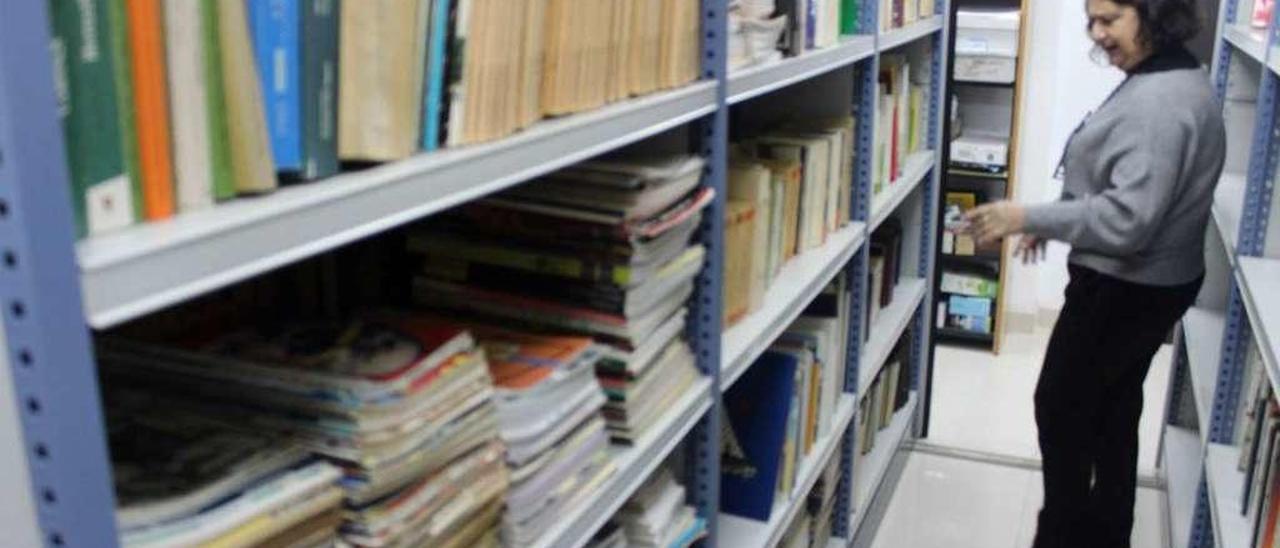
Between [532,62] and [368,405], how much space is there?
A: 1.17 ft

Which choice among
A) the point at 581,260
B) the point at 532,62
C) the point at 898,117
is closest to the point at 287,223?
the point at 532,62

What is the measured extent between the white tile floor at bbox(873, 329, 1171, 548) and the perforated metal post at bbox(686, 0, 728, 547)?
1.49 metres

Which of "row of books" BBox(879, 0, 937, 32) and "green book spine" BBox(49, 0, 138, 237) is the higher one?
"row of books" BBox(879, 0, 937, 32)

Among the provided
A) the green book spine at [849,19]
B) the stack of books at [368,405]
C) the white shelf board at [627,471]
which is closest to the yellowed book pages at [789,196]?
the green book spine at [849,19]

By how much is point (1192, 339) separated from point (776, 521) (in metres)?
1.55

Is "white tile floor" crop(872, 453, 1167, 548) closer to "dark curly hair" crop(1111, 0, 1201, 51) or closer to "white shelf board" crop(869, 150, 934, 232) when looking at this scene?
"white shelf board" crop(869, 150, 934, 232)

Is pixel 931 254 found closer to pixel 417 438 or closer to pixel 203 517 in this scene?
pixel 417 438

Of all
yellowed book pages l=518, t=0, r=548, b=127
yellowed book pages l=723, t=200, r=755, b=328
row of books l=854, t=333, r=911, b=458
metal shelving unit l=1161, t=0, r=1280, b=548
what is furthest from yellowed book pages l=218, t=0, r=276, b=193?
row of books l=854, t=333, r=911, b=458

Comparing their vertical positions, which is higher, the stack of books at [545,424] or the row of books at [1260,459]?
the stack of books at [545,424]

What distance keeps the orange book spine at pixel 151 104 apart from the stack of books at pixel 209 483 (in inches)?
8.4

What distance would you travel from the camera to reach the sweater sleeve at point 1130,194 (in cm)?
222

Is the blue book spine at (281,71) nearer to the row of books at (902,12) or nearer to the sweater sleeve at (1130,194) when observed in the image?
the row of books at (902,12)

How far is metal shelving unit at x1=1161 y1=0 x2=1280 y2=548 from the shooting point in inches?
78.4

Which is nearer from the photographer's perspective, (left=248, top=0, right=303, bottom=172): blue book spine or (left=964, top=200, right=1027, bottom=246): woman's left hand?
(left=248, top=0, right=303, bottom=172): blue book spine
